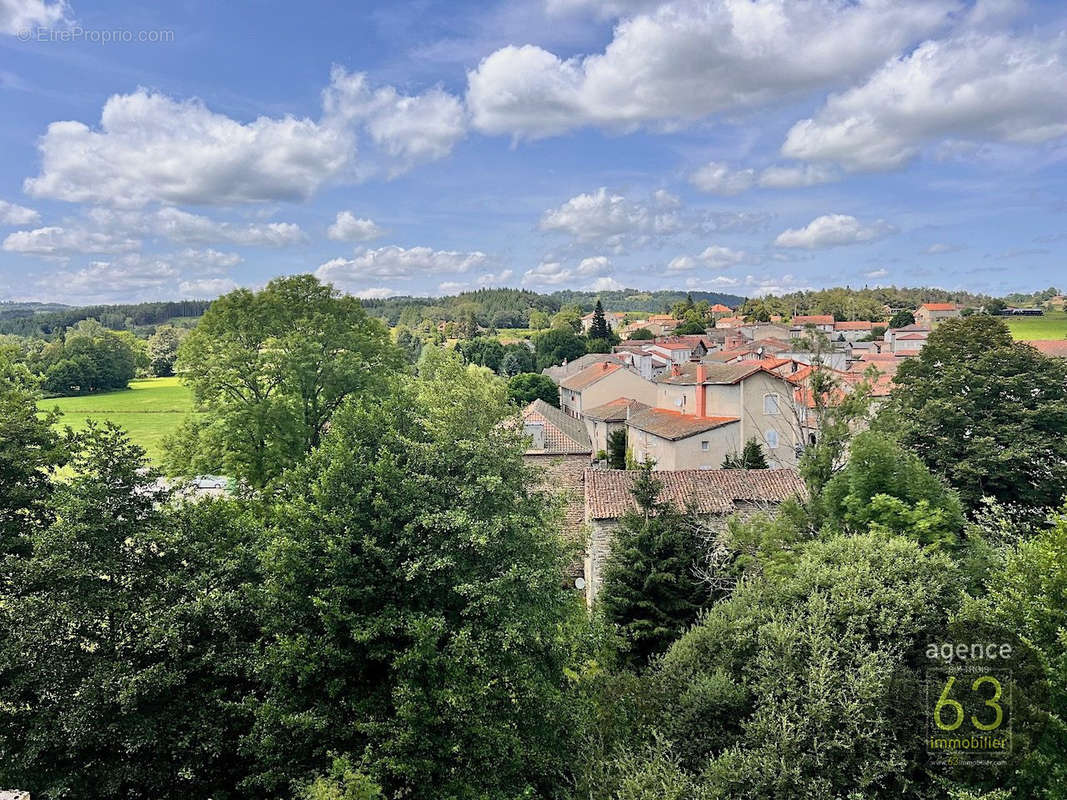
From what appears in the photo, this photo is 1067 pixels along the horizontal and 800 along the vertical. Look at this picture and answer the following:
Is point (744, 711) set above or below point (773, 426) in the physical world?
below

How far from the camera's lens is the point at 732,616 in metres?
15.6

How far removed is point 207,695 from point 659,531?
1386 centimetres

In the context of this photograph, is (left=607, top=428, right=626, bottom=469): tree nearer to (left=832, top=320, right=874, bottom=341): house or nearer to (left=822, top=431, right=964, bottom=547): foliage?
(left=822, top=431, right=964, bottom=547): foliage

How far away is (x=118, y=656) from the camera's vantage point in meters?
11.8

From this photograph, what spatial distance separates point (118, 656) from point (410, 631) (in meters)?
5.53

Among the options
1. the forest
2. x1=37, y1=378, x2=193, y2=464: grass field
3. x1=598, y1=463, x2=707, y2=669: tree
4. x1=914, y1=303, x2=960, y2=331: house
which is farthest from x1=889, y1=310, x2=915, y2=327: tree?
the forest

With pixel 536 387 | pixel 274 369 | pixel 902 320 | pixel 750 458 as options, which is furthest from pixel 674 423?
pixel 902 320

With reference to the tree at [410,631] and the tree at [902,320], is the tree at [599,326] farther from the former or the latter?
the tree at [410,631]

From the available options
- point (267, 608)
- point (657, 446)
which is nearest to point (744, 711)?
point (267, 608)

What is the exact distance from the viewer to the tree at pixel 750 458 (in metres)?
39.6

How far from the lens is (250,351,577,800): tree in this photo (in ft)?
37.4

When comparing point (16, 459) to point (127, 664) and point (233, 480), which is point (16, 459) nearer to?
point (127, 664)

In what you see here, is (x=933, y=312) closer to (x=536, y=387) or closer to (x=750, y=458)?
(x=536, y=387)

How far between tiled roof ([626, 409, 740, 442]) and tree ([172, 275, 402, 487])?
20.2m
